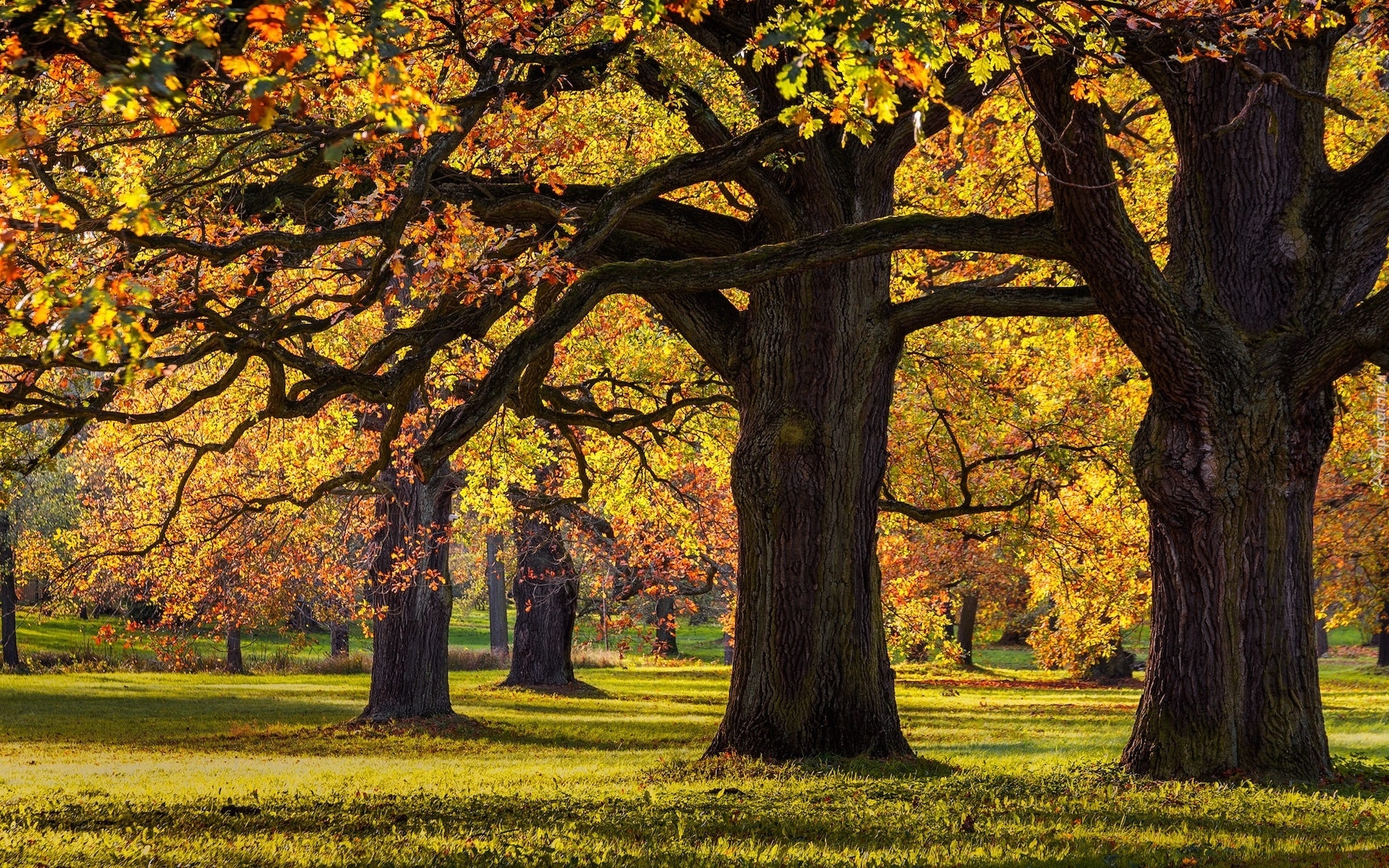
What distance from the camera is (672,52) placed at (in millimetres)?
13898

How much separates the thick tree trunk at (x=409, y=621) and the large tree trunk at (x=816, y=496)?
10.7 metres

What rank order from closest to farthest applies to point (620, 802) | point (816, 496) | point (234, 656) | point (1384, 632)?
point (620, 802), point (816, 496), point (234, 656), point (1384, 632)

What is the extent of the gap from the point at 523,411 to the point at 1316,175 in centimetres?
838

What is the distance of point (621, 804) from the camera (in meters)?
10.5

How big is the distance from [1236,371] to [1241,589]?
198 cm

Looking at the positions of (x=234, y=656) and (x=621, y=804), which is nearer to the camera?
(x=621, y=804)

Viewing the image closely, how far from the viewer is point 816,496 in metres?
13.4

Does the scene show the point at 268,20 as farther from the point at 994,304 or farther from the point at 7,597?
the point at 7,597

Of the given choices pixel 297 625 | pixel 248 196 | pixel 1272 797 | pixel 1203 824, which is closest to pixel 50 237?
pixel 248 196

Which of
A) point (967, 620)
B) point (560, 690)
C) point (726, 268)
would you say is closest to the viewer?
point (726, 268)

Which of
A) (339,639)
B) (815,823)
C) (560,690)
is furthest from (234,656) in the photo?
(815,823)

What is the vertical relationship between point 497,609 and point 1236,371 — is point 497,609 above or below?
below

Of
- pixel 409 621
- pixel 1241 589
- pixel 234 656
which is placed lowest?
pixel 234 656

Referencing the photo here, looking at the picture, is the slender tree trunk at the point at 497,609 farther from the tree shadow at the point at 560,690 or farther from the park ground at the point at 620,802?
→ the park ground at the point at 620,802
